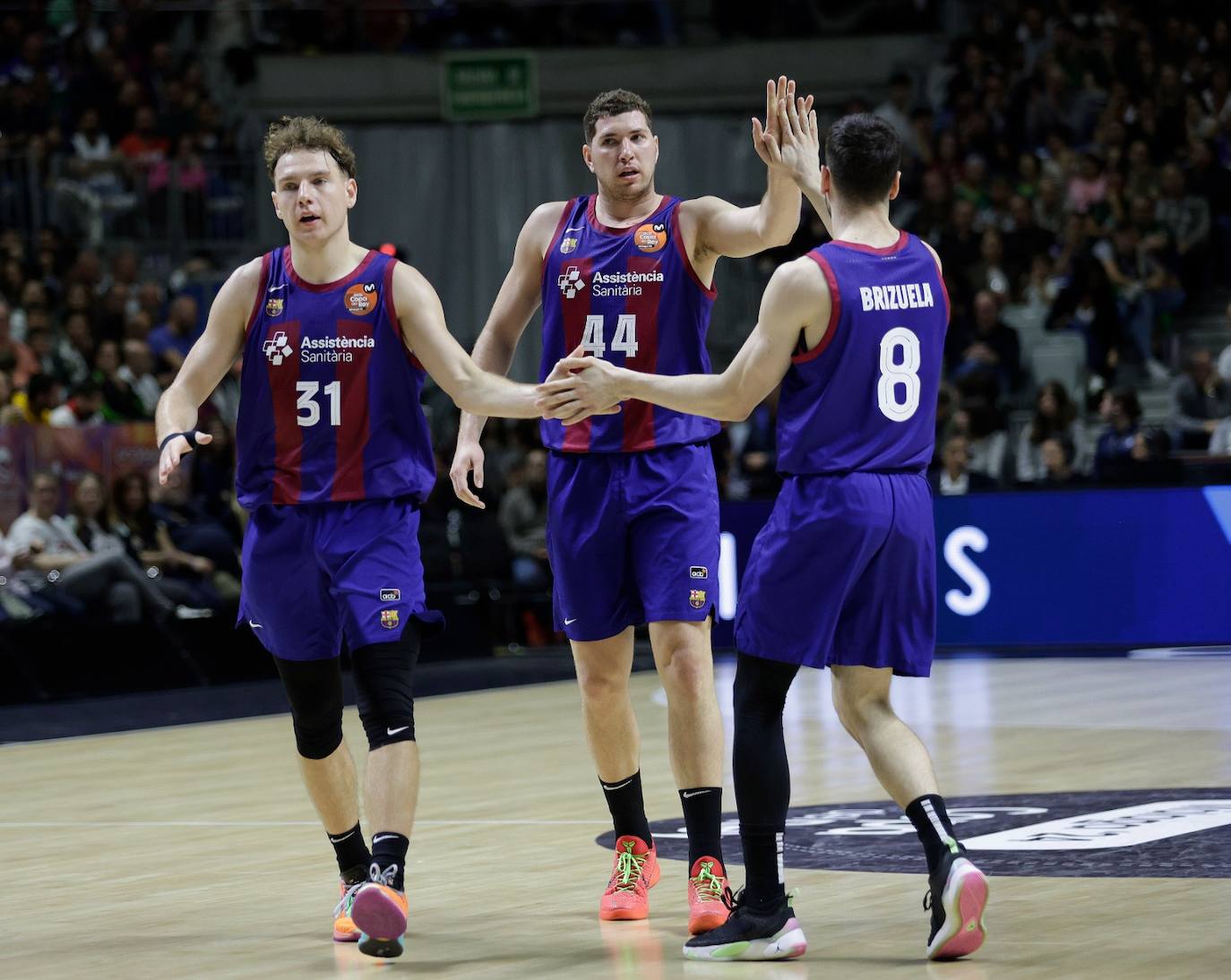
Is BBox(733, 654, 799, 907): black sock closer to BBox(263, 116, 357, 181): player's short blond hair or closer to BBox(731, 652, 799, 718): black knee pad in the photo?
BBox(731, 652, 799, 718): black knee pad

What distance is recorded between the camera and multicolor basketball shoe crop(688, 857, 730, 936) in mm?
5441

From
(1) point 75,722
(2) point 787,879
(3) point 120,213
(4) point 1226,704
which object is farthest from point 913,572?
(3) point 120,213

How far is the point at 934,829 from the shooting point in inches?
202

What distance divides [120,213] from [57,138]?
3.67 ft

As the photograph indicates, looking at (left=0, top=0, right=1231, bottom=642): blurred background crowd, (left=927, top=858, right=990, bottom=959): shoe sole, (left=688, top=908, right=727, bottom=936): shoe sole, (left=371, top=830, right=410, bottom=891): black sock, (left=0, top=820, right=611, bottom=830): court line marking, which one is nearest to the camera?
(left=927, top=858, right=990, bottom=959): shoe sole

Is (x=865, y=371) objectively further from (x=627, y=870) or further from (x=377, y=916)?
(x=377, y=916)

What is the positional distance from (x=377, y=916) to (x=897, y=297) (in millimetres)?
2045

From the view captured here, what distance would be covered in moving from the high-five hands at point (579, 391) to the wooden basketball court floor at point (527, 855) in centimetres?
143

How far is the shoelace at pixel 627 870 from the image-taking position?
5.90 metres

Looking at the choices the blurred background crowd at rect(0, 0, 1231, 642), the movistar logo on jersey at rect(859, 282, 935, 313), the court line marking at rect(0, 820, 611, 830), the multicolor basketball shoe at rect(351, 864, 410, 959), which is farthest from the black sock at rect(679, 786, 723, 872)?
the blurred background crowd at rect(0, 0, 1231, 642)

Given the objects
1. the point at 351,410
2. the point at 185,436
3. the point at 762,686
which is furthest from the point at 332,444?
the point at 762,686

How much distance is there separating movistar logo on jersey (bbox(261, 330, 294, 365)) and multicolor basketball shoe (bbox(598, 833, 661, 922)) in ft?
5.61

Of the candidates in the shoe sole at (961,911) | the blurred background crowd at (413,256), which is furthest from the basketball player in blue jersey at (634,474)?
the blurred background crowd at (413,256)

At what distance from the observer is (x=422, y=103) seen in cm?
2144
